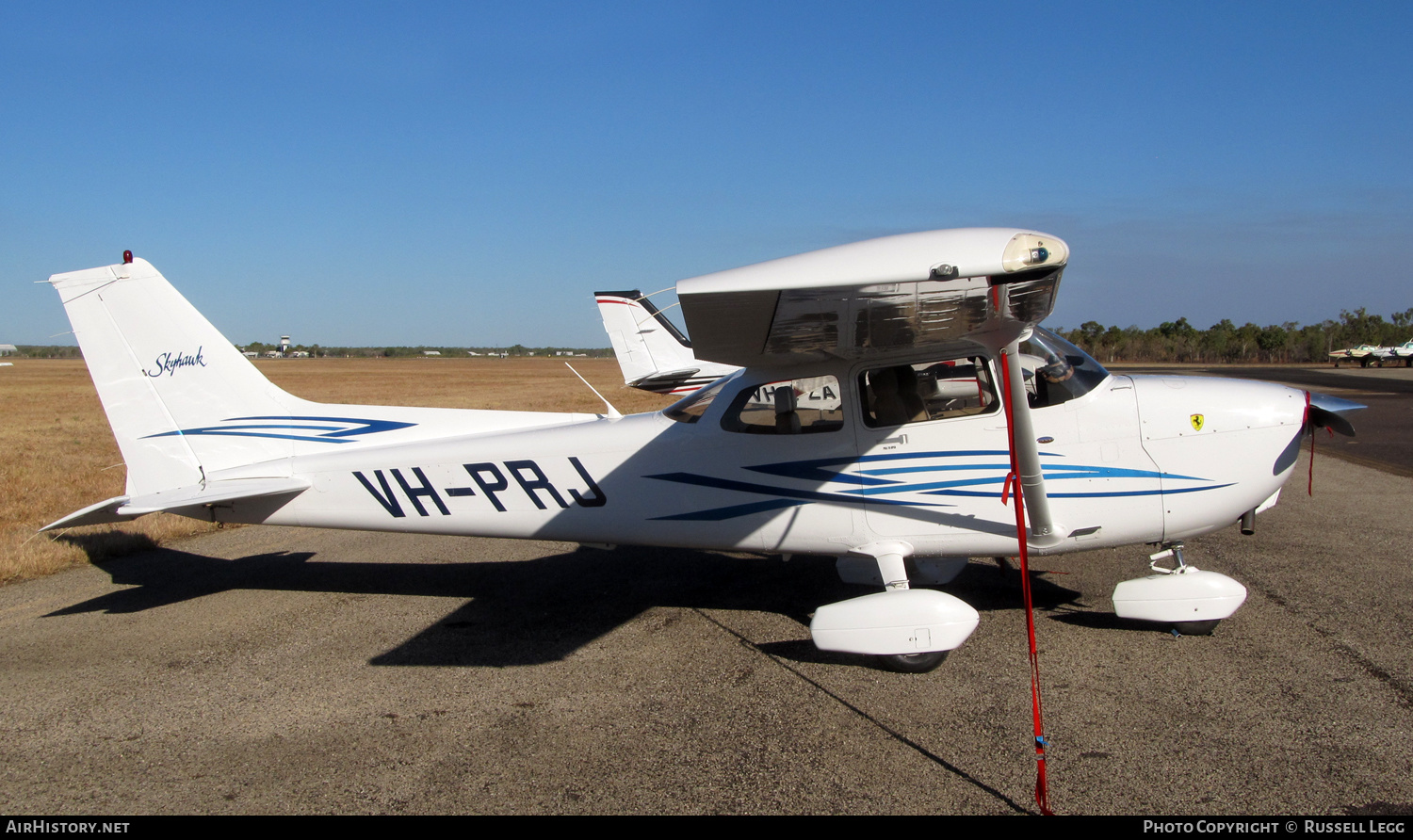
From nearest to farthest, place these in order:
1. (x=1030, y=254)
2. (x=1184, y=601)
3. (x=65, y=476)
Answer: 1. (x=1030, y=254)
2. (x=1184, y=601)
3. (x=65, y=476)

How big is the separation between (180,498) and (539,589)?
260 centimetres

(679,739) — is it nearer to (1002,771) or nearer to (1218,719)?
(1002,771)

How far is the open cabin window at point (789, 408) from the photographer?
504cm

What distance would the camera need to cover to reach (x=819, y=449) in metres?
5.05

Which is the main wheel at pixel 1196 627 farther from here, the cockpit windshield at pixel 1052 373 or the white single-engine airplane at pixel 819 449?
the cockpit windshield at pixel 1052 373

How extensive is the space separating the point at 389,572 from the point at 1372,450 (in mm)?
15117

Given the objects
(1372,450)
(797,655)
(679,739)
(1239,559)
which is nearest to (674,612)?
(797,655)

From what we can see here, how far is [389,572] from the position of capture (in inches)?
281

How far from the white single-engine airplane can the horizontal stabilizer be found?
0.08 feet

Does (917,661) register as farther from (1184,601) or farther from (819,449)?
(1184,601)

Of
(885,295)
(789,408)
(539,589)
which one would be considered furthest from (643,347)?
(885,295)

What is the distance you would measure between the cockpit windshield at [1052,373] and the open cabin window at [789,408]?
1.17 m

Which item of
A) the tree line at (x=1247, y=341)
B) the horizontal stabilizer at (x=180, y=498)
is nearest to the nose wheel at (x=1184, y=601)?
the horizontal stabilizer at (x=180, y=498)
